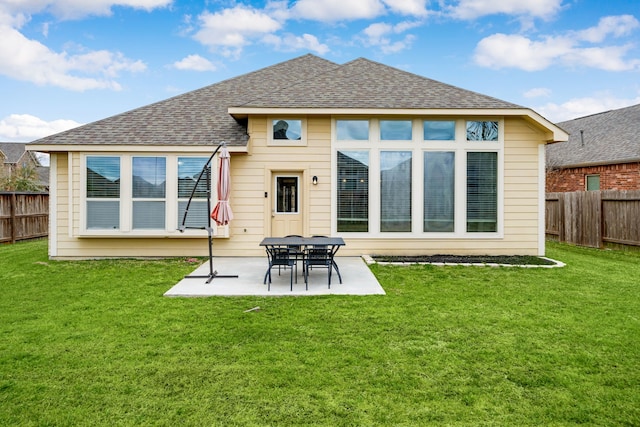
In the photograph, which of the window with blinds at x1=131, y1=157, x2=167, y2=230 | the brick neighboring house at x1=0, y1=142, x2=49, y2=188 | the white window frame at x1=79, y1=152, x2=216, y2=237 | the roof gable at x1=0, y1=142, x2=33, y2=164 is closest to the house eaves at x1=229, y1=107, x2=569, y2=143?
the white window frame at x1=79, y1=152, x2=216, y2=237

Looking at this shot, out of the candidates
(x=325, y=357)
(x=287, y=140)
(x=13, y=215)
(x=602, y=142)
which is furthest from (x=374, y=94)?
(x=602, y=142)

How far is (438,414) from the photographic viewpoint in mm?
2568

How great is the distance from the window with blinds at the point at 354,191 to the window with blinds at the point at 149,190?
408cm

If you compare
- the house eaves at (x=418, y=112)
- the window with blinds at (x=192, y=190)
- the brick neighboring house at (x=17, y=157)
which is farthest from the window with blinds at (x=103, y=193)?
the brick neighboring house at (x=17, y=157)

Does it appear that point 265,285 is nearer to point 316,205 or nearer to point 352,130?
point 316,205

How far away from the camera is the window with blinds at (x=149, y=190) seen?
8.62m

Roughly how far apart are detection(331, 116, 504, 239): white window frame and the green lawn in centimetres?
296

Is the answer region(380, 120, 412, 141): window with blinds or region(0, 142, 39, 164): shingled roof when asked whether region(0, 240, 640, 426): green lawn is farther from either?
region(0, 142, 39, 164): shingled roof

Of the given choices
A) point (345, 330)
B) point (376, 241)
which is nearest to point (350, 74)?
point (376, 241)

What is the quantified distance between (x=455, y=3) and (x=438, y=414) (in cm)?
1556

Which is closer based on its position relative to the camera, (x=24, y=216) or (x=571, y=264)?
(x=571, y=264)

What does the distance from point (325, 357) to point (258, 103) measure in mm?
6693

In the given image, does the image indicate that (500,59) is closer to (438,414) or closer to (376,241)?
(376,241)

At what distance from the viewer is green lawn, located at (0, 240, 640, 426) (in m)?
2.61
